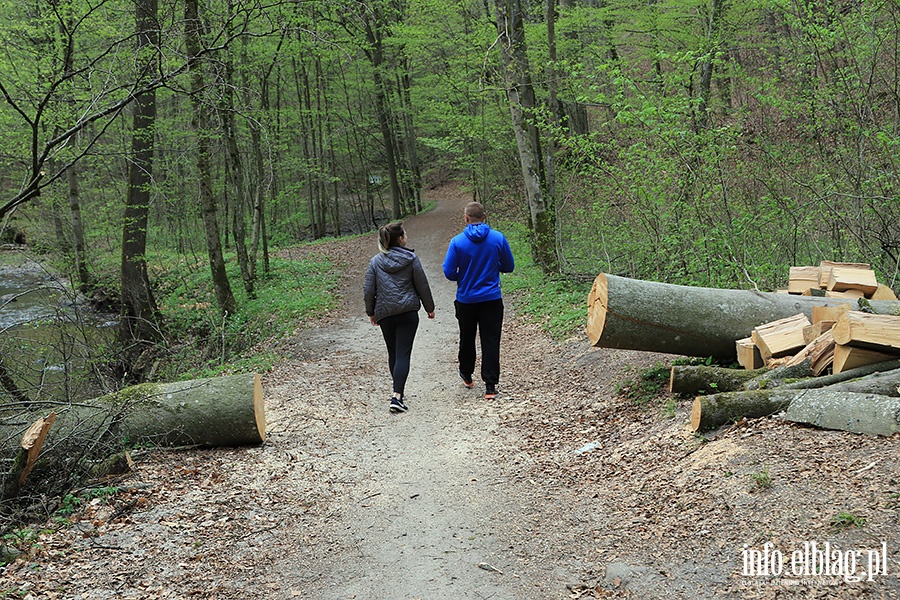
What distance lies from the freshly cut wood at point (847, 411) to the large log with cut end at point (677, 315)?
5.14 ft

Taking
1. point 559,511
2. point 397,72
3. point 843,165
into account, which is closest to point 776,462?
point 559,511

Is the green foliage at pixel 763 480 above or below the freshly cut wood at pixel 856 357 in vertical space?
below

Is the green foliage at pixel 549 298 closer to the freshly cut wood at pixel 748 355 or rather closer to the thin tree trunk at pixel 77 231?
the freshly cut wood at pixel 748 355

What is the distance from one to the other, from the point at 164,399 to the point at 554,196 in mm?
12407

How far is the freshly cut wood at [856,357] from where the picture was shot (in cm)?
496

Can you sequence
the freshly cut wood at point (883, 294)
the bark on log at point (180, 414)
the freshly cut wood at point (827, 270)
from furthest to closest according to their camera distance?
1. the freshly cut wood at point (827, 270)
2. the freshly cut wood at point (883, 294)
3. the bark on log at point (180, 414)

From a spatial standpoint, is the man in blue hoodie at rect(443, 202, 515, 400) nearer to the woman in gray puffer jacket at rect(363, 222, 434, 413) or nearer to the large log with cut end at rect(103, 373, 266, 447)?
the woman in gray puffer jacket at rect(363, 222, 434, 413)

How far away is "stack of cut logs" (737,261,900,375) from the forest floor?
851 millimetres

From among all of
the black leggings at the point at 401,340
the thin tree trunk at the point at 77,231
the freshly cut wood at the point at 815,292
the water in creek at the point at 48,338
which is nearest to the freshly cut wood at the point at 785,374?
the freshly cut wood at the point at 815,292

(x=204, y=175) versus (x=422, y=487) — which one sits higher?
(x=204, y=175)

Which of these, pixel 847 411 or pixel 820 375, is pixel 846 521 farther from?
pixel 820 375

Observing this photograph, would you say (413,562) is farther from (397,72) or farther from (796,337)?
(397,72)

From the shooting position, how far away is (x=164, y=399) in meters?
6.50

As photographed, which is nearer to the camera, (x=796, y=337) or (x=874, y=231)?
(x=796, y=337)
